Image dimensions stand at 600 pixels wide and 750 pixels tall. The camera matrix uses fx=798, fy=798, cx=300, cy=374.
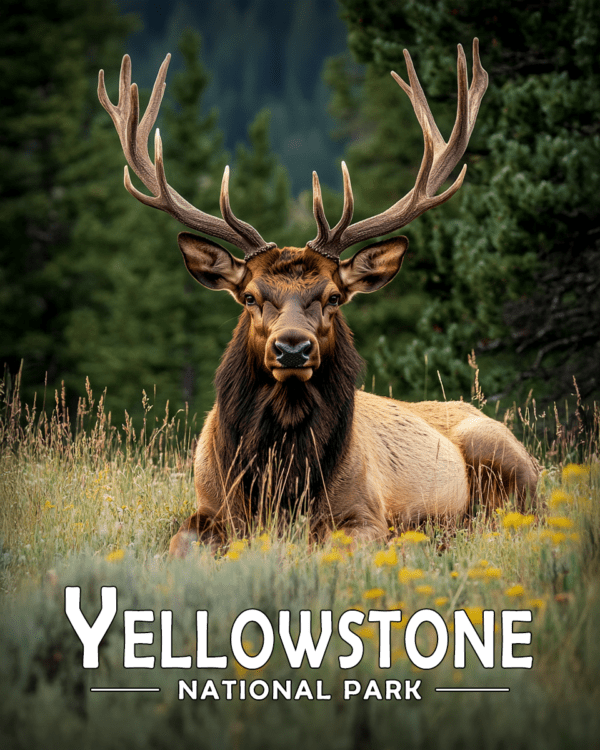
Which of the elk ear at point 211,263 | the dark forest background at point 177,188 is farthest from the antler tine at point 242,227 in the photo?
the dark forest background at point 177,188

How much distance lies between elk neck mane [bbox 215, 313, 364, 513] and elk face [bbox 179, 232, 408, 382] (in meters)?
0.12

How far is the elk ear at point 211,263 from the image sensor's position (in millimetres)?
4820

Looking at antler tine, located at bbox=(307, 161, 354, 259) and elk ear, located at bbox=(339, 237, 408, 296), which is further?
elk ear, located at bbox=(339, 237, 408, 296)

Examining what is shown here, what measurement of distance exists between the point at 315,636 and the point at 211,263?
277 cm

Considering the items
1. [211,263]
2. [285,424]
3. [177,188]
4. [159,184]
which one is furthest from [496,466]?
[177,188]

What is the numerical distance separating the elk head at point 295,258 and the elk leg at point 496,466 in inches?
62.0

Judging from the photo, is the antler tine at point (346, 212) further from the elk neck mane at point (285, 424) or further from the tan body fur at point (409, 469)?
the tan body fur at point (409, 469)

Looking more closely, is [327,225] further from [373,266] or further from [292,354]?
[292,354]

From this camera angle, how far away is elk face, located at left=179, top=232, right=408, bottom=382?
407 centimetres

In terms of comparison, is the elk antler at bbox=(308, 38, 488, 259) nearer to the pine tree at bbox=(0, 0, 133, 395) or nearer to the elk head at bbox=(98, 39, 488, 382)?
the elk head at bbox=(98, 39, 488, 382)

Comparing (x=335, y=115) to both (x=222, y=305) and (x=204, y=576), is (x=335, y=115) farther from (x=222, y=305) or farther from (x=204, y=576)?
(x=204, y=576)

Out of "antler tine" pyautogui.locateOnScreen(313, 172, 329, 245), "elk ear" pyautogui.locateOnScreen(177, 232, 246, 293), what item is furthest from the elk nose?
"elk ear" pyautogui.locateOnScreen(177, 232, 246, 293)

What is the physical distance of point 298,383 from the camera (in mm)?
4461

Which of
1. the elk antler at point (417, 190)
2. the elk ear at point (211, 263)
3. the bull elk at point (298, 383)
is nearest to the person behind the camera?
the bull elk at point (298, 383)
